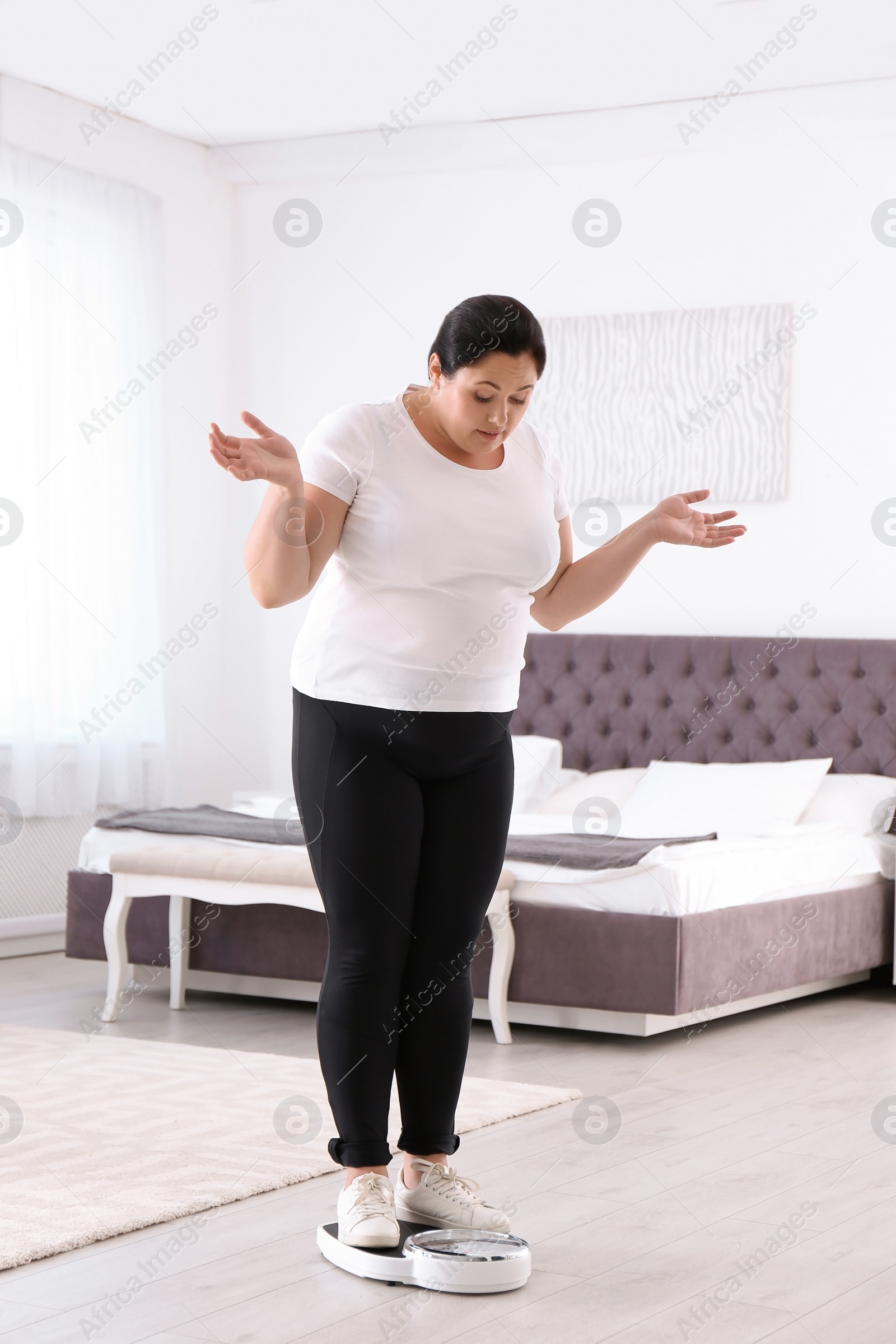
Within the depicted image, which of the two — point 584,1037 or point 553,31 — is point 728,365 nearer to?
point 553,31

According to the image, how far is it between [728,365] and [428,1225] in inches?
152

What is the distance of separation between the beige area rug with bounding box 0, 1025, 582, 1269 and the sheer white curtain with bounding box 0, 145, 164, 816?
1.62 meters

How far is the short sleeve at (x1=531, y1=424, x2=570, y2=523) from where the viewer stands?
2.33m

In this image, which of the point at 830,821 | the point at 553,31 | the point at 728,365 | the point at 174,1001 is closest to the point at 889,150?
the point at 728,365

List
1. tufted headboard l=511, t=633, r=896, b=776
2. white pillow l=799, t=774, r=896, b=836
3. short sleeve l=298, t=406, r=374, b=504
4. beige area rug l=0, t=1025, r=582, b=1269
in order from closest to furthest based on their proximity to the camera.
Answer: short sleeve l=298, t=406, r=374, b=504 < beige area rug l=0, t=1025, r=582, b=1269 < white pillow l=799, t=774, r=896, b=836 < tufted headboard l=511, t=633, r=896, b=776

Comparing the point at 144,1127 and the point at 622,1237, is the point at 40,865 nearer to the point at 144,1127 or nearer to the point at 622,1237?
the point at 144,1127

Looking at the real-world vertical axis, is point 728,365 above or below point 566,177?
below

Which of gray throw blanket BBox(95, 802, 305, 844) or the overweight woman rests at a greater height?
the overweight woman

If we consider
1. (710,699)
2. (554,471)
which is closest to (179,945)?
(710,699)

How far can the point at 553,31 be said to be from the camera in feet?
15.7

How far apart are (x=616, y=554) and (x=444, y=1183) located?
3.03ft

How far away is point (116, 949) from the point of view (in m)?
4.20

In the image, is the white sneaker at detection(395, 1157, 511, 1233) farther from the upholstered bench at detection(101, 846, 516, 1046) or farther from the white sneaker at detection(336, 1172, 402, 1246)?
the upholstered bench at detection(101, 846, 516, 1046)

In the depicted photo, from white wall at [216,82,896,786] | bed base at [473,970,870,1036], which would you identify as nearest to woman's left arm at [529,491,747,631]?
bed base at [473,970,870,1036]
